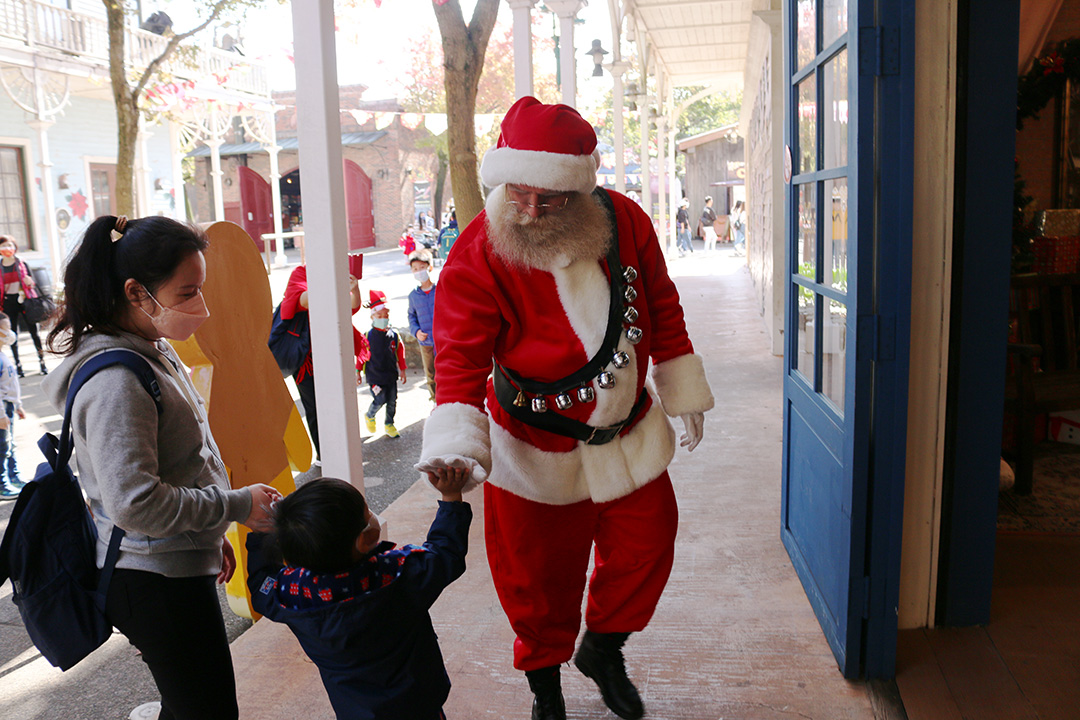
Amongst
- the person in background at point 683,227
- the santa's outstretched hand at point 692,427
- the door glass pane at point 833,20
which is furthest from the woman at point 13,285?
the person in background at point 683,227

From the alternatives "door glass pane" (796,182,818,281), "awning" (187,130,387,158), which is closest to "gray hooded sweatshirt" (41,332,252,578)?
"door glass pane" (796,182,818,281)

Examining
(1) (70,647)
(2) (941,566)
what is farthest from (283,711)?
(2) (941,566)

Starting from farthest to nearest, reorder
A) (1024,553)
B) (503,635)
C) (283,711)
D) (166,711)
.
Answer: (1024,553), (503,635), (283,711), (166,711)

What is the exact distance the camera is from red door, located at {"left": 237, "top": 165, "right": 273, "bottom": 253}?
98.0ft

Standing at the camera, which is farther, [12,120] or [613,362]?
[12,120]

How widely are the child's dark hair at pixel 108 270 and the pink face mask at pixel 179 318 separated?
0.19 feet

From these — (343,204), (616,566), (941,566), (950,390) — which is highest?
(343,204)

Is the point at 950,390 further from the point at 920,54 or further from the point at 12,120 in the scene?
the point at 12,120

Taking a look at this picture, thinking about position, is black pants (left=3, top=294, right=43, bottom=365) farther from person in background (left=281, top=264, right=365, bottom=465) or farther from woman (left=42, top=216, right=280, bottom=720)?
woman (left=42, top=216, right=280, bottom=720)

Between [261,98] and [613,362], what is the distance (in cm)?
1891

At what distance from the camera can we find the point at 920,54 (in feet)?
7.65

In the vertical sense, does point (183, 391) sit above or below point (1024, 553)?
above

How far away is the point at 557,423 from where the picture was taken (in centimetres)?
220

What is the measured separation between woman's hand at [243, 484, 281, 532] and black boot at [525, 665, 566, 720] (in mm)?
911
